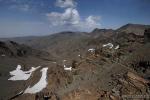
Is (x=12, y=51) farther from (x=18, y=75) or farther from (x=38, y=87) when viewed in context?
(x=38, y=87)

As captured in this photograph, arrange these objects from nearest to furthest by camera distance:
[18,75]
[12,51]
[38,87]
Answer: [38,87]
[18,75]
[12,51]

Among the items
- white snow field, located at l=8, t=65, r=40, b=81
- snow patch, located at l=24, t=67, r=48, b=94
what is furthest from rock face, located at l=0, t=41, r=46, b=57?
snow patch, located at l=24, t=67, r=48, b=94

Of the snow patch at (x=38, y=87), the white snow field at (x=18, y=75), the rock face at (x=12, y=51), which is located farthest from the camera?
the rock face at (x=12, y=51)

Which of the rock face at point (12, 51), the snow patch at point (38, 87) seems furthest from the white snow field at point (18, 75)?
the snow patch at point (38, 87)

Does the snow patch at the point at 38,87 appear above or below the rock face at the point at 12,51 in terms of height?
above

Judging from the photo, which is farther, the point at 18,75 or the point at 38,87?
the point at 18,75

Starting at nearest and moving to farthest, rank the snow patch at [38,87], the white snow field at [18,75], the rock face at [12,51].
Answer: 1. the snow patch at [38,87]
2. the white snow field at [18,75]
3. the rock face at [12,51]

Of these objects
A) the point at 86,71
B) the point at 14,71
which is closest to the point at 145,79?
the point at 86,71

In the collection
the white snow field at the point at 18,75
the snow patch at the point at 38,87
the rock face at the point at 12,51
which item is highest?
the snow patch at the point at 38,87

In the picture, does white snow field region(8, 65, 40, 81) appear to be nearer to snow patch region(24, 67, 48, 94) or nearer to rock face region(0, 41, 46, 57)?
rock face region(0, 41, 46, 57)

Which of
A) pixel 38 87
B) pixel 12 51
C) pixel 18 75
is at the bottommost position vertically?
pixel 18 75

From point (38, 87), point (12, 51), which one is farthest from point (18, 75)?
point (12, 51)

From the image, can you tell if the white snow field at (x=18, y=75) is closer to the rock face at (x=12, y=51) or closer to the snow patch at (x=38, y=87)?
the rock face at (x=12, y=51)

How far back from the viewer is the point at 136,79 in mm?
20234
